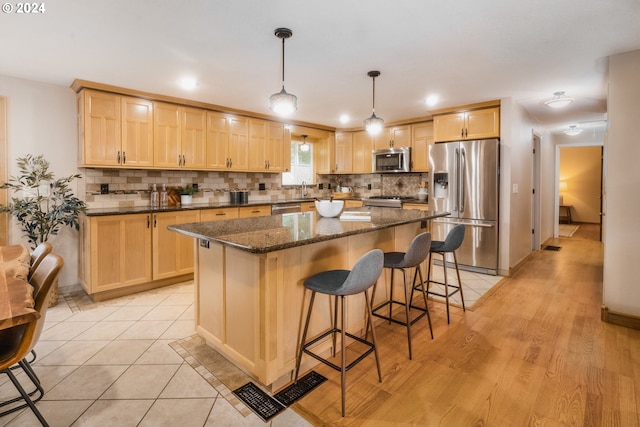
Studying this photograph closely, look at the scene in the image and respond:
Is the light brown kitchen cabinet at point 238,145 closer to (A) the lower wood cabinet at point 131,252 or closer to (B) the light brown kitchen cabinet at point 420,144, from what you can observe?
(A) the lower wood cabinet at point 131,252

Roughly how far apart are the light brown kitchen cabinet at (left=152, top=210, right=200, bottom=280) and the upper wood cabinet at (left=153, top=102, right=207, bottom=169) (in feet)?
2.23

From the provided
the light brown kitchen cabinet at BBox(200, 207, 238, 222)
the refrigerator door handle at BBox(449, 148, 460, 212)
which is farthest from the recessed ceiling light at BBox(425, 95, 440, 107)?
the light brown kitchen cabinet at BBox(200, 207, 238, 222)

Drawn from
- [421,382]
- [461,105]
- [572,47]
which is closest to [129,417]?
[421,382]

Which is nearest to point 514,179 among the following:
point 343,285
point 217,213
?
point 343,285

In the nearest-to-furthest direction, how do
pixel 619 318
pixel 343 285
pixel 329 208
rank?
pixel 343 285
pixel 329 208
pixel 619 318

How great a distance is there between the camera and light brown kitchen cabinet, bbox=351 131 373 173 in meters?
A: 6.25

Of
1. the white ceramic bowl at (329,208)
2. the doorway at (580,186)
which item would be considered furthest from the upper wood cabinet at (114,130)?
the doorway at (580,186)

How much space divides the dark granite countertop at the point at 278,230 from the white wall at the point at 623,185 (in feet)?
5.31

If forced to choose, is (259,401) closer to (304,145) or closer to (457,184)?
(457,184)

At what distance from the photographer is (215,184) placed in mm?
5031

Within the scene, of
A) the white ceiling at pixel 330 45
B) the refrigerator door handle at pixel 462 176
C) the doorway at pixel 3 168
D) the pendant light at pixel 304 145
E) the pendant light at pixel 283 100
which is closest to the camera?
the white ceiling at pixel 330 45

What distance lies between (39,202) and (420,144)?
16.8ft

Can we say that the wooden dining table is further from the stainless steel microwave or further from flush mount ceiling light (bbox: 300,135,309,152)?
the stainless steel microwave

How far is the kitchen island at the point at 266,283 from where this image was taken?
1918 millimetres
